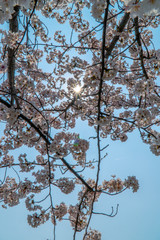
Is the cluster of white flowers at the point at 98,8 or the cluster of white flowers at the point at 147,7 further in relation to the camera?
the cluster of white flowers at the point at 98,8

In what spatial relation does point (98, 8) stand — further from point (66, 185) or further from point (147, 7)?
point (66, 185)

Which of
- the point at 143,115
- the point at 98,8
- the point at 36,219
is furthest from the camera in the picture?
the point at 36,219

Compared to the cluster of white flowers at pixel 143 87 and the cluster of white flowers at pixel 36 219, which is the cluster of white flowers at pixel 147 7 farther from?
the cluster of white flowers at pixel 36 219

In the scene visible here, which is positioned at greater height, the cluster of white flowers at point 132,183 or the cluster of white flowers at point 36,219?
the cluster of white flowers at point 132,183

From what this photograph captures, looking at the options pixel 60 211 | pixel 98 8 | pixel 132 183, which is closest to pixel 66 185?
pixel 60 211

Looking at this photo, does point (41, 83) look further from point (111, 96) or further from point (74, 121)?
point (111, 96)

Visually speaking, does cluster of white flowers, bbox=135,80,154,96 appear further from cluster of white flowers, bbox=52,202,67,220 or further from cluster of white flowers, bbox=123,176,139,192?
cluster of white flowers, bbox=52,202,67,220

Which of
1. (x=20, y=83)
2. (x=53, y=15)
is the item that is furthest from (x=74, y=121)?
(x=53, y=15)

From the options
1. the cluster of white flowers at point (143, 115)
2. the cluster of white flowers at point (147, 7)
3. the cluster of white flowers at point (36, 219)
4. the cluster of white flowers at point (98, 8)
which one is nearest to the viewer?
the cluster of white flowers at point (147, 7)

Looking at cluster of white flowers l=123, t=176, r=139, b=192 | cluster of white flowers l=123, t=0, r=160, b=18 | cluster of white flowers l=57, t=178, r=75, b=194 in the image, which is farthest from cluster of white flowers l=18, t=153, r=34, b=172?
cluster of white flowers l=123, t=0, r=160, b=18

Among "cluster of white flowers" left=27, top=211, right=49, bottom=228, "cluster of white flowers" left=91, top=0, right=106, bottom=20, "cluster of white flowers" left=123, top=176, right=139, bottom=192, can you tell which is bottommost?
"cluster of white flowers" left=27, top=211, right=49, bottom=228

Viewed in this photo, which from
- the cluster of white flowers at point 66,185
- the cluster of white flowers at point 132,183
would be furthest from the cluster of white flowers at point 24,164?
the cluster of white flowers at point 132,183

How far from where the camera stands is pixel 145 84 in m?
3.21

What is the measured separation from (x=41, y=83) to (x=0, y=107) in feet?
10.8
